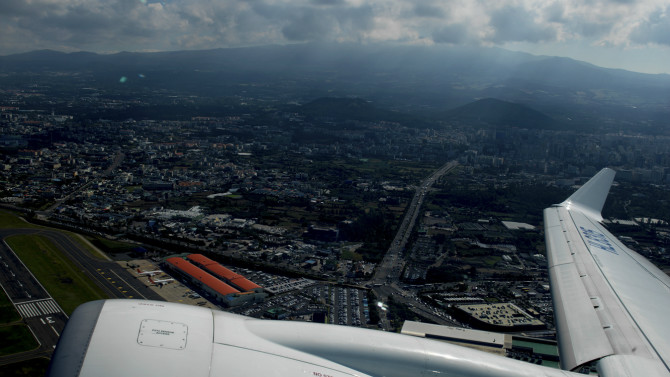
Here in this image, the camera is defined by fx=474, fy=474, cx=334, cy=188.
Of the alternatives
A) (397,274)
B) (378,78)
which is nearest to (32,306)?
(397,274)

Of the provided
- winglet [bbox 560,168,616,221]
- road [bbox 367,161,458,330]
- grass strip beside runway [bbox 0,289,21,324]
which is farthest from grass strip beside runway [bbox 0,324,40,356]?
winglet [bbox 560,168,616,221]

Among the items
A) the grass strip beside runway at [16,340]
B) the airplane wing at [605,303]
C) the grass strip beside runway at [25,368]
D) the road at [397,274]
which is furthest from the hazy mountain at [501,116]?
the grass strip beside runway at [25,368]

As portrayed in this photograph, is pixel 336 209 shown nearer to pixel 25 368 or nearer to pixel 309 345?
pixel 25 368

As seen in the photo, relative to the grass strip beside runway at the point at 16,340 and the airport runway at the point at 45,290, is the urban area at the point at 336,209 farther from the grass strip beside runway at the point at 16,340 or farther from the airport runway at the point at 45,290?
the grass strip beside runway at the point at 16,340

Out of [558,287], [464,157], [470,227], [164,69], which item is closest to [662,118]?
[464,157]

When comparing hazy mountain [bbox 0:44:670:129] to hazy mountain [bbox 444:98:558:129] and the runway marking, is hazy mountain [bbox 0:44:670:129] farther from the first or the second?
the runway marking
